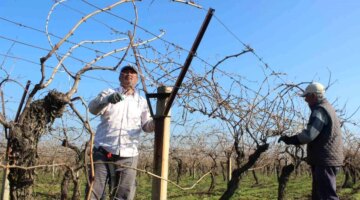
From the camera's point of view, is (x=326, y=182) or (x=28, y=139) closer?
(x=28, y=139)

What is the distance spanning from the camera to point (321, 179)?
4355 mm

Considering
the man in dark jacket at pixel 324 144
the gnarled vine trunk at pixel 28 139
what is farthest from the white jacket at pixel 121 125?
the man in dark jacket at pixel 324 144

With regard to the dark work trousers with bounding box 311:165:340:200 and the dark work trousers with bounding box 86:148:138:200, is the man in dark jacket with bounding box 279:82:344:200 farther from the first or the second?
the dark work trousers with bounding box 86:148:138:200

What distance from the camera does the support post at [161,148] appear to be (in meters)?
2.96

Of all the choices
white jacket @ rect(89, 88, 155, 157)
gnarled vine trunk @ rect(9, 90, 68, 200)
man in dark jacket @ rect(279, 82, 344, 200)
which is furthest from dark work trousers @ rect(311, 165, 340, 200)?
gnarled vine trunk @ rect(9, 90, 68, 200)

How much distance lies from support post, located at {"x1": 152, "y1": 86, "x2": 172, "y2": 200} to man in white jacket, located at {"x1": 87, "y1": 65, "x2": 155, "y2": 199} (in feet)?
0.93

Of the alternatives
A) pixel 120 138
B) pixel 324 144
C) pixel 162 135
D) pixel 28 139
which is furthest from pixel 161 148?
pixel 324 144

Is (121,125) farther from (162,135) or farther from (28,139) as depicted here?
(28,139)

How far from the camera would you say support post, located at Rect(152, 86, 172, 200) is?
9.71 feet

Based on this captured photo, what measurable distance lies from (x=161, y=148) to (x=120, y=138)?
1.28 feet

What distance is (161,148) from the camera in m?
2.98

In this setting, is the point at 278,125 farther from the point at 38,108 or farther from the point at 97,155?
the point at 38,108

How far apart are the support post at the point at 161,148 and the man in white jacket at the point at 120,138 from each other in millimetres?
283

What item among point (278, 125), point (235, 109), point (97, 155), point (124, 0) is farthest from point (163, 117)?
point (278, 125)
